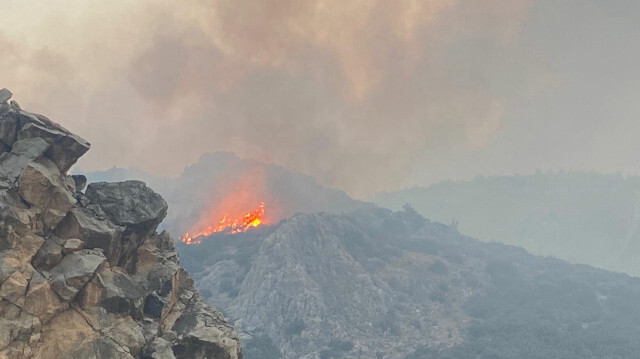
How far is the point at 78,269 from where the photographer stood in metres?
25.6

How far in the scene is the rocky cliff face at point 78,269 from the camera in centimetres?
2336

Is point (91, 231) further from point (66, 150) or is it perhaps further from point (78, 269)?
point (66, 150)

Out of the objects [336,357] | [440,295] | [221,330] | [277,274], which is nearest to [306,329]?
[336,357]

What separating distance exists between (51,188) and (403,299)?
177 meters

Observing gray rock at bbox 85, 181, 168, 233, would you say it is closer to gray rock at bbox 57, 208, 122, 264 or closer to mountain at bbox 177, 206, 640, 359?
gray rock at bbox 57, 208, 122, 264

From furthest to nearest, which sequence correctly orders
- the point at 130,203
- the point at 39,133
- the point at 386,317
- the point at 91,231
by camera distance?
the point at 386,317 → the point at 130,203 → the point at 39,133 → the point at 91,231

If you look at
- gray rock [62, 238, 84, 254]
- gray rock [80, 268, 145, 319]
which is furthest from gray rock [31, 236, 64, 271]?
gray rock [80, 268, 145, 319]

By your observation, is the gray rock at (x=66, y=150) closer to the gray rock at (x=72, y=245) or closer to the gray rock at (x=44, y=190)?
the gray rock at (x=44, y=190)

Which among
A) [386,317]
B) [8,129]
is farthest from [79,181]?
[386,317]

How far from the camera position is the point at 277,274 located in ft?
580

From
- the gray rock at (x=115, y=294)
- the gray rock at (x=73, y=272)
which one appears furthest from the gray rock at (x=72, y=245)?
the gray rock at (x=115, y=294)

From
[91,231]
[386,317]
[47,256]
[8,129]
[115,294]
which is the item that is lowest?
[115,294]

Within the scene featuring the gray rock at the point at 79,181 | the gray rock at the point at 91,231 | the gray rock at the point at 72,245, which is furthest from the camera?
the gray rock at the point at 79,181

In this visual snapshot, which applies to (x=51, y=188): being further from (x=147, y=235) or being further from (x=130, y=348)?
(x=130, y=348)
